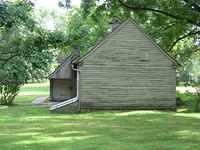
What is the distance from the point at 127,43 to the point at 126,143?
1377cm

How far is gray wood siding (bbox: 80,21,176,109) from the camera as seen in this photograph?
22.1m

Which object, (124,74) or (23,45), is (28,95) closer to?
(124,74)

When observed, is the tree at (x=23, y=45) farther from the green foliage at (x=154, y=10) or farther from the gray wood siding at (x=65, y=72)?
the gray wood siding at (x=65, y=72)

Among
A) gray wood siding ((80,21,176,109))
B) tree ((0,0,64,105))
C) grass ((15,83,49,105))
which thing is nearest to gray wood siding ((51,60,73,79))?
grass ((15,83,49,105))

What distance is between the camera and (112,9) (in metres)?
20.1

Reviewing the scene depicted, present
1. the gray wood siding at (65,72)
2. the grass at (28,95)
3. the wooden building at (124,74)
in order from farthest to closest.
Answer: the grass at (28,95) → the gray wood siding at (65,72) → the wooden building at (124,74)

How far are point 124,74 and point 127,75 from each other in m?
0.26

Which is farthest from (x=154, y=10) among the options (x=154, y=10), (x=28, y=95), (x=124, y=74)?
(x=28, y=95)

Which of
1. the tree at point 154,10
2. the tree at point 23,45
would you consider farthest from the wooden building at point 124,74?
the tree at point 23,45

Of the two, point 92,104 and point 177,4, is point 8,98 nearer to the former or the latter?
point 92,104

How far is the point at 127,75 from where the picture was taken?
2258cm

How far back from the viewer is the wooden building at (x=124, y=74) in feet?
72.4

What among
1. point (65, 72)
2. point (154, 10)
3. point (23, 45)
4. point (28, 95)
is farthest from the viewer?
point (28, 95)

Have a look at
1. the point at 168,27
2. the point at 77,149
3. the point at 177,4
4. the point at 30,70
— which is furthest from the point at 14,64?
the point at 168,27
